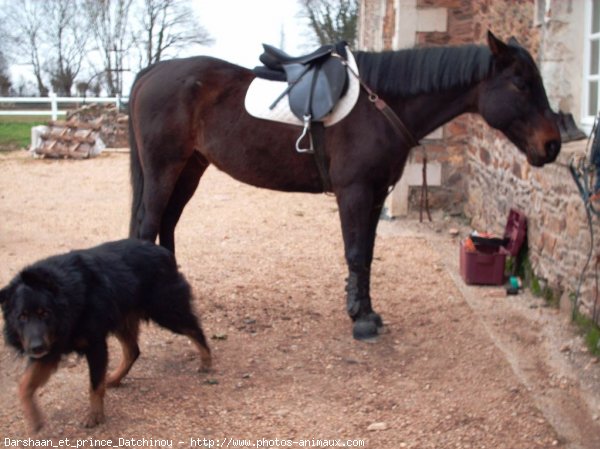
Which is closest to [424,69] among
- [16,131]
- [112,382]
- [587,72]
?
[587,72]

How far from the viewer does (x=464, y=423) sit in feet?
13.1

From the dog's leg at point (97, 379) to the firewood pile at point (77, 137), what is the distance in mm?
13210

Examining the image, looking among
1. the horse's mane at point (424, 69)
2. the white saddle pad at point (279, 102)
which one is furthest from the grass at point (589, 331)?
the white saddle pad at point (279, 102)

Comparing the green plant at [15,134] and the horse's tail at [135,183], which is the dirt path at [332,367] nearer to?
the horse's tail at [135,183]

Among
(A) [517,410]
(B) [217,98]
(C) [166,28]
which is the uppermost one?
(C) [166,28]

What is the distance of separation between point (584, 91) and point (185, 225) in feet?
16.7

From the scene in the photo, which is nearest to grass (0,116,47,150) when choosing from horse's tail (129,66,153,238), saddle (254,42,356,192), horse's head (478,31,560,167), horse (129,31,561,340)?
horse's tail (129,66,153,238)

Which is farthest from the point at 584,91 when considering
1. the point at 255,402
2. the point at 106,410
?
the point at 106,410

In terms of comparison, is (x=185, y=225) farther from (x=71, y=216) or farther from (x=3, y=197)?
(x=3, y=197)

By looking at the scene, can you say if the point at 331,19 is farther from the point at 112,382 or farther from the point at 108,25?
the point at 112,382

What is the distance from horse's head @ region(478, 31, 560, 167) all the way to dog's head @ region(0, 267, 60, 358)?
296 centimetres

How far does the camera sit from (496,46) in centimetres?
480

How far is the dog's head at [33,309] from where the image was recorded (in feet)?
11.1

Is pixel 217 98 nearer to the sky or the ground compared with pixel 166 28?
nearer to the ground
